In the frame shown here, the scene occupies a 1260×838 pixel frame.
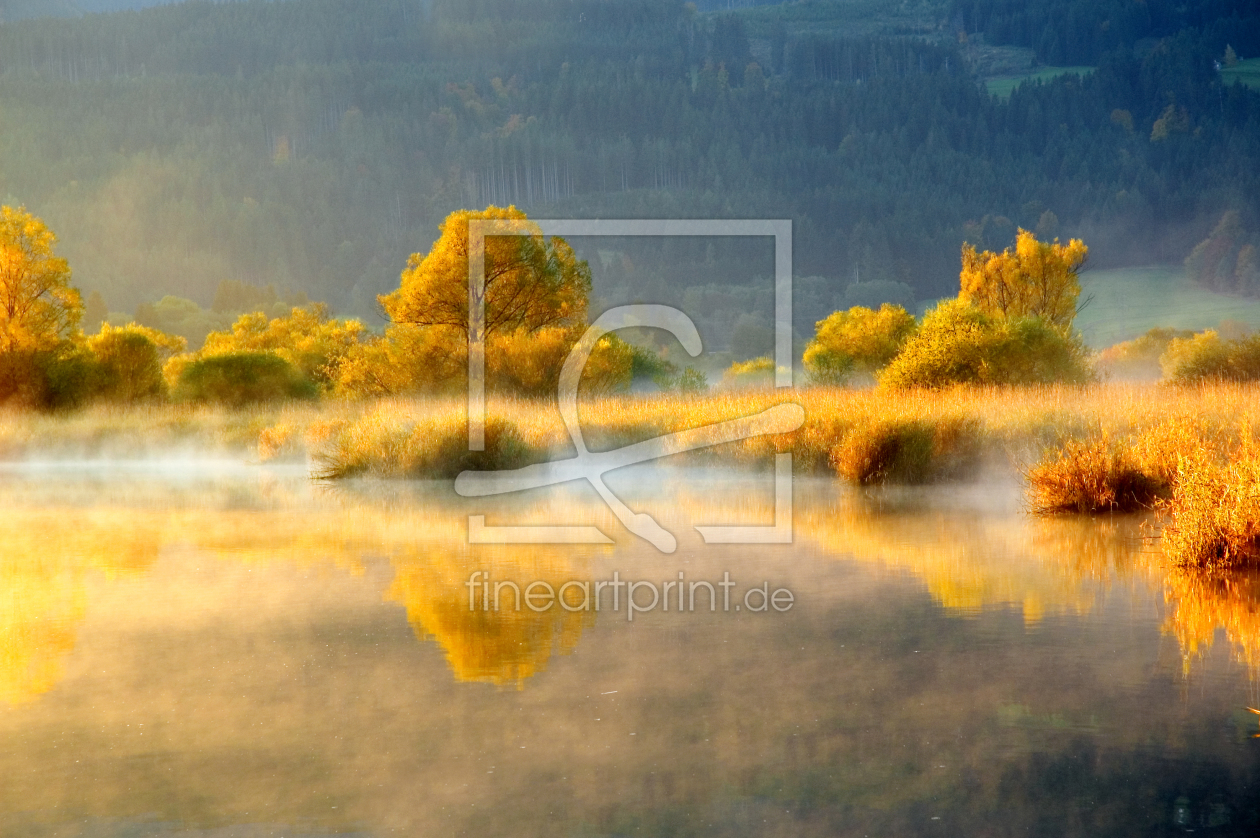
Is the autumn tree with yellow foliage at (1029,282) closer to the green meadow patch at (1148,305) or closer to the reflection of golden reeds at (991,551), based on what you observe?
the reflection of golden reeds at (991,551)

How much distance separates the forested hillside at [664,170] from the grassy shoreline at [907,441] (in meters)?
86.2

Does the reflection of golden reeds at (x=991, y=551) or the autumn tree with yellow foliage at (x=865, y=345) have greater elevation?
the autumn tree with yellow foliage at (x=865, y=345)

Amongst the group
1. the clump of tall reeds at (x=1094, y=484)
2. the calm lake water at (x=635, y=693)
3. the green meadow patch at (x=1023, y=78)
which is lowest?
the calm lake water at (x=635, y=693)

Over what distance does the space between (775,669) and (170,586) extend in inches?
226

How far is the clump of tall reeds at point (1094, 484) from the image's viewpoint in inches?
566

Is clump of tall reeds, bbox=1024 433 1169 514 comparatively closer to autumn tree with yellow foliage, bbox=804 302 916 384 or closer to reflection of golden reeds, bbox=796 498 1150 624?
reflection of golden reeds, bbox=796 498 1150 624

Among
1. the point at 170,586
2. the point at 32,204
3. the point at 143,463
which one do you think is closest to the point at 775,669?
the point at 170,586

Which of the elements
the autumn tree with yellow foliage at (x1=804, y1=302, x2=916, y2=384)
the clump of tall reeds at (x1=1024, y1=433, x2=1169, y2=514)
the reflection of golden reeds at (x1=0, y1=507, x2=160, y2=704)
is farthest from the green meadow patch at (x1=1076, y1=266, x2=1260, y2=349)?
the reflection of golden reeds at (x1=0, y1=507, x2=160, y2=704)

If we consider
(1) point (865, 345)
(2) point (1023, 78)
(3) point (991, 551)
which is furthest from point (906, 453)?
(2) point (1023, 78)

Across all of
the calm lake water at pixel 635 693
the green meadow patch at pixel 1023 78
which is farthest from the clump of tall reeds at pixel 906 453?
the green meadow patch at pixel 1023 78

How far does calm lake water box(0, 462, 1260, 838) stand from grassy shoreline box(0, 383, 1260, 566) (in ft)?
3.29

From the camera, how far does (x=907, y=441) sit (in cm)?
1841

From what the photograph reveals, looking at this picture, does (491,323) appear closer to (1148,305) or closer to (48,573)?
(48,573)

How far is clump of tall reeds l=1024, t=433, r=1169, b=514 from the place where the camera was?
14383mm
